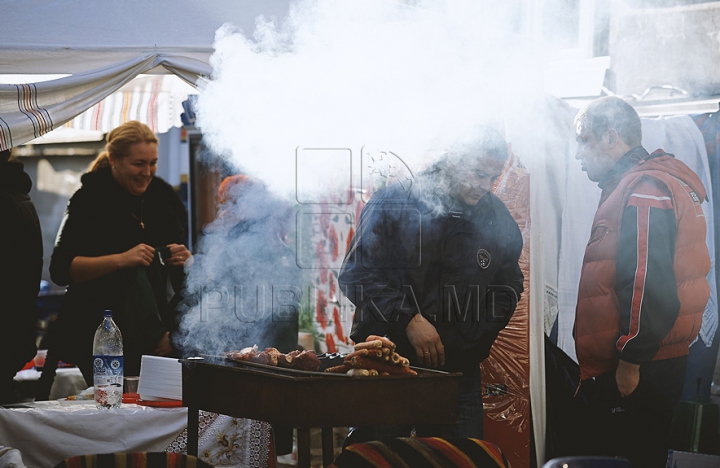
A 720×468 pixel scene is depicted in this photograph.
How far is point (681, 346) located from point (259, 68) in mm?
3016

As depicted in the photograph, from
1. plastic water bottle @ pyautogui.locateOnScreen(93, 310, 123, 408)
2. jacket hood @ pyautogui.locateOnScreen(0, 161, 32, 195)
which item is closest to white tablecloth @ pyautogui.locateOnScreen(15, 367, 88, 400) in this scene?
jacket hood @ pyautogui.locateOnScreen(0, 161, 32, 195)

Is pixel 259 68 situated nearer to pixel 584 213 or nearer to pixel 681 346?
pixel 584 213

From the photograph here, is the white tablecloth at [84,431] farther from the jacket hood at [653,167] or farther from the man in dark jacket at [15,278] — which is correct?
the jacket hood at [653,167]

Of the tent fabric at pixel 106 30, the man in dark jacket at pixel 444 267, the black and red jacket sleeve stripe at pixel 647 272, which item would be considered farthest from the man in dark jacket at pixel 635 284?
the tent fabric at pixel 106 30

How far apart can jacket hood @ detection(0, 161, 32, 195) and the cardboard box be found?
13.4ft

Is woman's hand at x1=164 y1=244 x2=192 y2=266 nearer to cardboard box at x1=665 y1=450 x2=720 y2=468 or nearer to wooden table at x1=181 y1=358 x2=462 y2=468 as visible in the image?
wooden table at x1=181 y1=358 x2=462 y2=468

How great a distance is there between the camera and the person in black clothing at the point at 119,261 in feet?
14.7

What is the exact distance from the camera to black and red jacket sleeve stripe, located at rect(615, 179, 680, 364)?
13.4 ft

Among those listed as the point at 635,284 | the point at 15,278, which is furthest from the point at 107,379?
the point at 635,284

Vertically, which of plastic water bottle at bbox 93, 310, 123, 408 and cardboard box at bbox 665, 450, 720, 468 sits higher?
plastic water bottle at bbox 93, 310, 123, 408

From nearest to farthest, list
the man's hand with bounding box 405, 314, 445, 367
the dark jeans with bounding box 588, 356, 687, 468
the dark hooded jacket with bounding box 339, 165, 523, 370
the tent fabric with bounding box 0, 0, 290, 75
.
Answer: the man's hand with bounding box 405, 314, 445, 367
the dark hooded jacket with bounding box 339, 165, 523, 370
the dark jeans with bounding box 588, 356, 687, 468
the tent fabric with bounding box 0, 0, 290, 75

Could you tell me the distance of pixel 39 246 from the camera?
457 cm

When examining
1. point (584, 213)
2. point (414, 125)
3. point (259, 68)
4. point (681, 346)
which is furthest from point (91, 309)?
point (681, 346)

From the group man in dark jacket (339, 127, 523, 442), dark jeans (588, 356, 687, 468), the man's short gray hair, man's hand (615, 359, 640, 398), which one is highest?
the man's short gray hair
